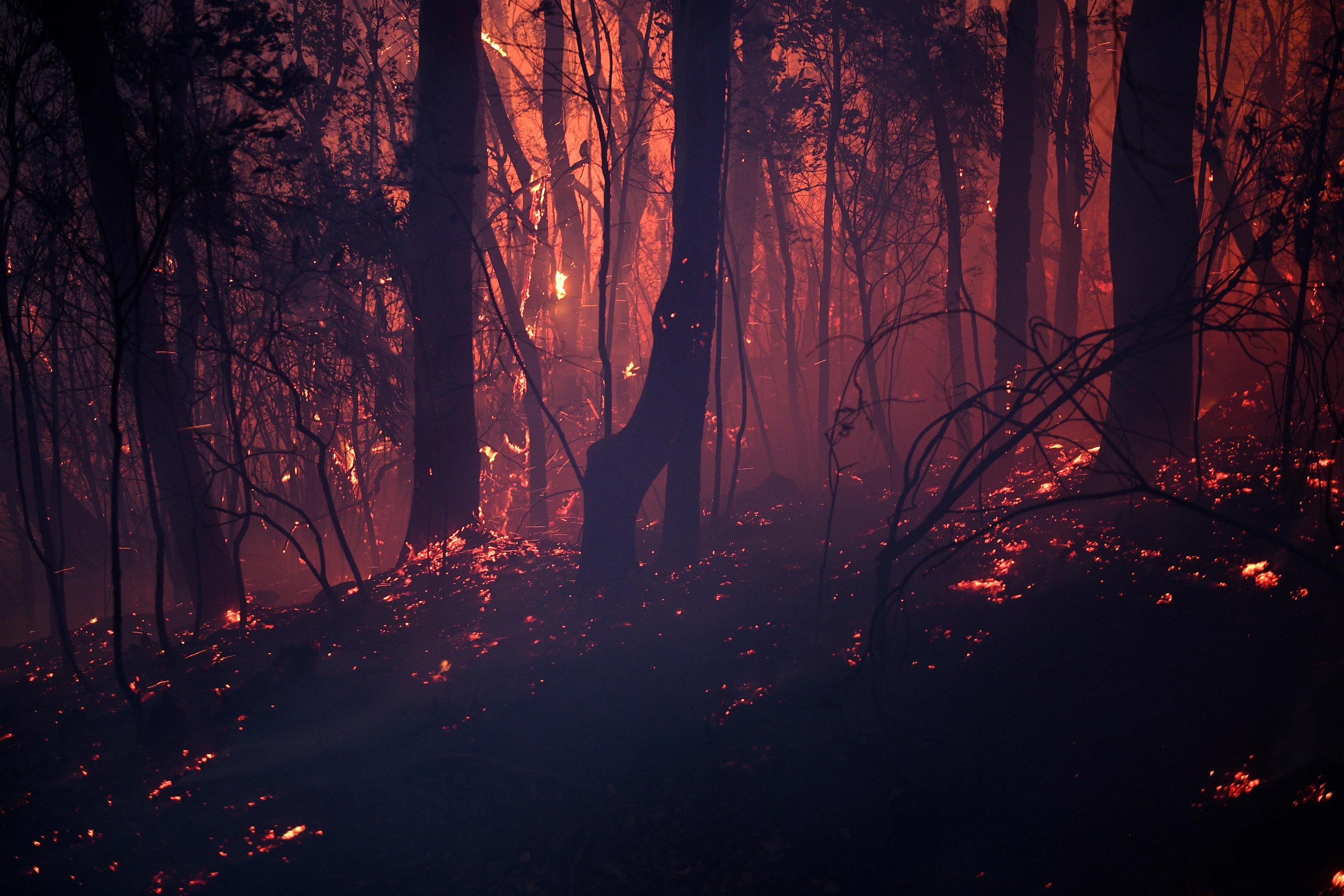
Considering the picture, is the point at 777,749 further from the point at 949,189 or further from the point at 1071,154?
the point at 1071,154

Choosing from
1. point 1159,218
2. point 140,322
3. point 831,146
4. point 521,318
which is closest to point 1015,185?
point 831,146

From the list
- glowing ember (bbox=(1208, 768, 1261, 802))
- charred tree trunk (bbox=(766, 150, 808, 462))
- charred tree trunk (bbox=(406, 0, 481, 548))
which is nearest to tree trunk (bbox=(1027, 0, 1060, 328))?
charred tree trunk (bbox=(766, 150, 808, 462))

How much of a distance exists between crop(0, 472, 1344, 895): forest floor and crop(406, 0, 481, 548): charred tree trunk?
2.57 metres

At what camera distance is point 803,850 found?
3844 millimetres

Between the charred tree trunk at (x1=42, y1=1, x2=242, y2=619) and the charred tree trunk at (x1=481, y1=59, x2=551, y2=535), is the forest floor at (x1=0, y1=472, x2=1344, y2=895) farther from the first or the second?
the charred tree trunk at (x1=481, y1=59, x2=551, y2=535)

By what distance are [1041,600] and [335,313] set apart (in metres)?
9.38

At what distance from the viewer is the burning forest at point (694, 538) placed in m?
3.76

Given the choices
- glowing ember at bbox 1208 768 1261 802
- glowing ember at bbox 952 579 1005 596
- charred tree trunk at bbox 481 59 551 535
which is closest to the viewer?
glowing ember at bbox 1208 768 1261 802

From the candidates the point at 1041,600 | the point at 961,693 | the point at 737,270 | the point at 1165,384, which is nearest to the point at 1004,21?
the point at 737,270

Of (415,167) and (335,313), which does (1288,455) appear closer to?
(415,167)

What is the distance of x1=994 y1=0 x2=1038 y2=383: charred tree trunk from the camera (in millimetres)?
9453

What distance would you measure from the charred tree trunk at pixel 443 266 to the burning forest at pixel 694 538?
0.04 meters

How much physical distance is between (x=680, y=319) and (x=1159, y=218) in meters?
4.14

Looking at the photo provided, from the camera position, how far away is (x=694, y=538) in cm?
793
